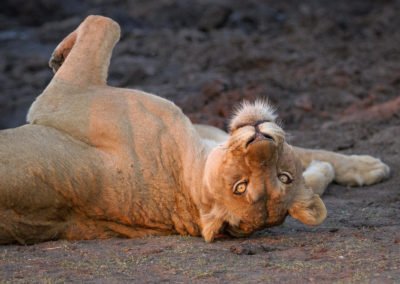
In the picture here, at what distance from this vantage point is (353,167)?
6.69 meters

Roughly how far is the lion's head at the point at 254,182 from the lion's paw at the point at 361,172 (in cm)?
153

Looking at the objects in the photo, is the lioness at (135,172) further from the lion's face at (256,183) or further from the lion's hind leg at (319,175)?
the lion's hind leg at (319,175)

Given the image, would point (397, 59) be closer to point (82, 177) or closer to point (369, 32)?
point (369, 32)

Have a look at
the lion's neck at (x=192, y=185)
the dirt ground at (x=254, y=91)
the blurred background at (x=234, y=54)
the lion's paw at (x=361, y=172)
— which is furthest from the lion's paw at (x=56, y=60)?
the blurred background at (x=234, y=54)

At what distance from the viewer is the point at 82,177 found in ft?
16.9

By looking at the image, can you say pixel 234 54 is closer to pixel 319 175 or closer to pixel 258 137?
pixel 319 175

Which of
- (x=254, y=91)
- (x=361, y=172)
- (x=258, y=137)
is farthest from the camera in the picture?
(x=254, y=91)

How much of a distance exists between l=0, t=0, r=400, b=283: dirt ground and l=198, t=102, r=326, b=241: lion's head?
0.12 metres

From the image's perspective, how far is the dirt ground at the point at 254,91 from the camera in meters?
4.51

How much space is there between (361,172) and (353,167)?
7cm

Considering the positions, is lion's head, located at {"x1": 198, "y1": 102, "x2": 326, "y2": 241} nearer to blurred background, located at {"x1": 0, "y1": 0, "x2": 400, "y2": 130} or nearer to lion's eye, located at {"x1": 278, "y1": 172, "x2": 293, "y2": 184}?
lion's eye, located at {"x1": 278, "y1": 172, "x2": 293, "y2": 184}

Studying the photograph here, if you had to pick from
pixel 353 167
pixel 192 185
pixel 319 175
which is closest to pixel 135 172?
pixel 192 185

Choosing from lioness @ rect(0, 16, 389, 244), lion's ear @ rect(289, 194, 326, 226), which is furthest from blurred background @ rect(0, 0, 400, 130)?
lion's ear @ rect(289, 194, 326, 226)

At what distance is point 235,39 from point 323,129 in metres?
2.59
